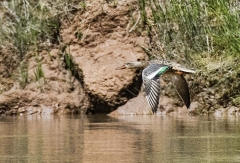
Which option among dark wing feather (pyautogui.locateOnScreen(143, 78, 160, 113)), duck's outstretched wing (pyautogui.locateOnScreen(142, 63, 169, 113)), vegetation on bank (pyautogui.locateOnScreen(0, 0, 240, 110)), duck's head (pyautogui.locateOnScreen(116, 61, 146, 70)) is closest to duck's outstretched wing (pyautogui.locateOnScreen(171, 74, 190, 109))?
duck's head (pyautogui.locateOnScreen(116, 61, 146, 70))

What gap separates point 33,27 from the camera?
15641 millimetres

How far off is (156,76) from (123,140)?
2049 mm

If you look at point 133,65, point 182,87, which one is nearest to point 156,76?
point 182,87

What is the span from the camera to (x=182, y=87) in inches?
508

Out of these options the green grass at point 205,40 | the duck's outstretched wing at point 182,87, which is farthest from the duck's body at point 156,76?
the green grass at point 205,40

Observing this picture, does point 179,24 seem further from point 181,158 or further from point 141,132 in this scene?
point 181,158

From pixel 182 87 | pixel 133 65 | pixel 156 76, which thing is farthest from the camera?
pixel 133 65

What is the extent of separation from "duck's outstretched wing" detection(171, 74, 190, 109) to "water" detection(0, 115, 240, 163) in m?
0.29

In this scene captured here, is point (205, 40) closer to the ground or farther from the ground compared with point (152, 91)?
farther from the ground

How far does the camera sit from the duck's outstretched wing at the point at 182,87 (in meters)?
12.9

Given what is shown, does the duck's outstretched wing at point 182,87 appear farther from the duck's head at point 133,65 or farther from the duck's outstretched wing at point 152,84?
the duck's outstretched wing at point 152,84

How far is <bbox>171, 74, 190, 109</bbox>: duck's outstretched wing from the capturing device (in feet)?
42.4

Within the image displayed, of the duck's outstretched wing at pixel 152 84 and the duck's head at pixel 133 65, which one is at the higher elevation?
the duck's head at pixel 133 65

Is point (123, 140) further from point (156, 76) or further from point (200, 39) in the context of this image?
point (200, 39)
